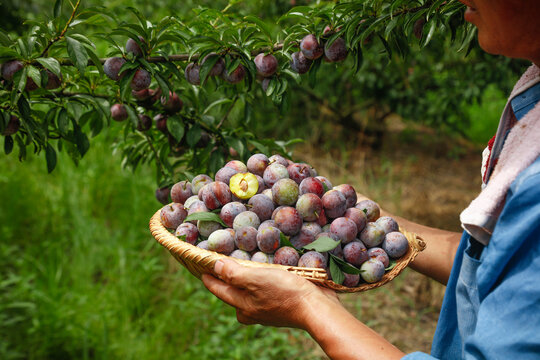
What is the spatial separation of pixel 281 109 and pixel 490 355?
0.89 metres

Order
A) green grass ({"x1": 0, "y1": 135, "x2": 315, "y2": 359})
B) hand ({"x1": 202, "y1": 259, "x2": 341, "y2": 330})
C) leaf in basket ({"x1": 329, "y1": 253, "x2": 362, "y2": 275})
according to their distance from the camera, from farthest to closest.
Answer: green grass ({"x1": 0, "y1": 135, "x2": 315, "y2": 359})
leaf in basket ({"x1": 329, "y1": 253, "x2": 362, "y2": 275})
hand ({"x1": 202, "y1": 259, "x2": 341, "y2": 330})

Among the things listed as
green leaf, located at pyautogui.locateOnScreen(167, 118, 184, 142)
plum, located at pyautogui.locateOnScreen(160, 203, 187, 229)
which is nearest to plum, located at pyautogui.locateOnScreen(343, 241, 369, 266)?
plum, located at pyautogui.locateOnScreen(160, 203, 187, 229)

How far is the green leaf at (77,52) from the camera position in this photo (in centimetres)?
108

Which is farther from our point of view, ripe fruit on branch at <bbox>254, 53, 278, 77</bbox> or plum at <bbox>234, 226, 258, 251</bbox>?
ripe fruit on branch at <bbox>254, 53, 278, 77</bbox>

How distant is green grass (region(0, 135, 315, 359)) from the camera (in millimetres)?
2336

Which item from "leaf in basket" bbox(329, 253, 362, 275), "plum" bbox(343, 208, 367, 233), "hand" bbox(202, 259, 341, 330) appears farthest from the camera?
"plum" bbox(343, 208, 367, 233)

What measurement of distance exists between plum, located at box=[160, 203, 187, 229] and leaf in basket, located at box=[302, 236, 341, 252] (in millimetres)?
335

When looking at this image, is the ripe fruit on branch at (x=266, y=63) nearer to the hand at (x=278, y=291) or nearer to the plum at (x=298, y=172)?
the plum at (x=298, y=172)

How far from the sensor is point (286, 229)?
1084mm

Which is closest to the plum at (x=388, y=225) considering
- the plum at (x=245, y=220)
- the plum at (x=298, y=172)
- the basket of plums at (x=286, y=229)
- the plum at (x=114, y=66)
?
the basket of plums at (x=286, y=229)

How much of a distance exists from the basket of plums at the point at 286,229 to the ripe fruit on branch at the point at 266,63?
251 millimetres

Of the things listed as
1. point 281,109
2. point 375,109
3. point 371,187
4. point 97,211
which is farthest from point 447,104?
point 97,211

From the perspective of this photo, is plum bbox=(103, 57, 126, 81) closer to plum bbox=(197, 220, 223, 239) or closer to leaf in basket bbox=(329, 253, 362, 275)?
plum bbox=(197, 220, 223, 239)

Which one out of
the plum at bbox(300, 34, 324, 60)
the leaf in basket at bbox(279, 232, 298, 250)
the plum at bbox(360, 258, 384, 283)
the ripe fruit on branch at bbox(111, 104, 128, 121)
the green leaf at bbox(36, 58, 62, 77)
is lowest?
the plum at bbox(360, 258, 384, 283)
